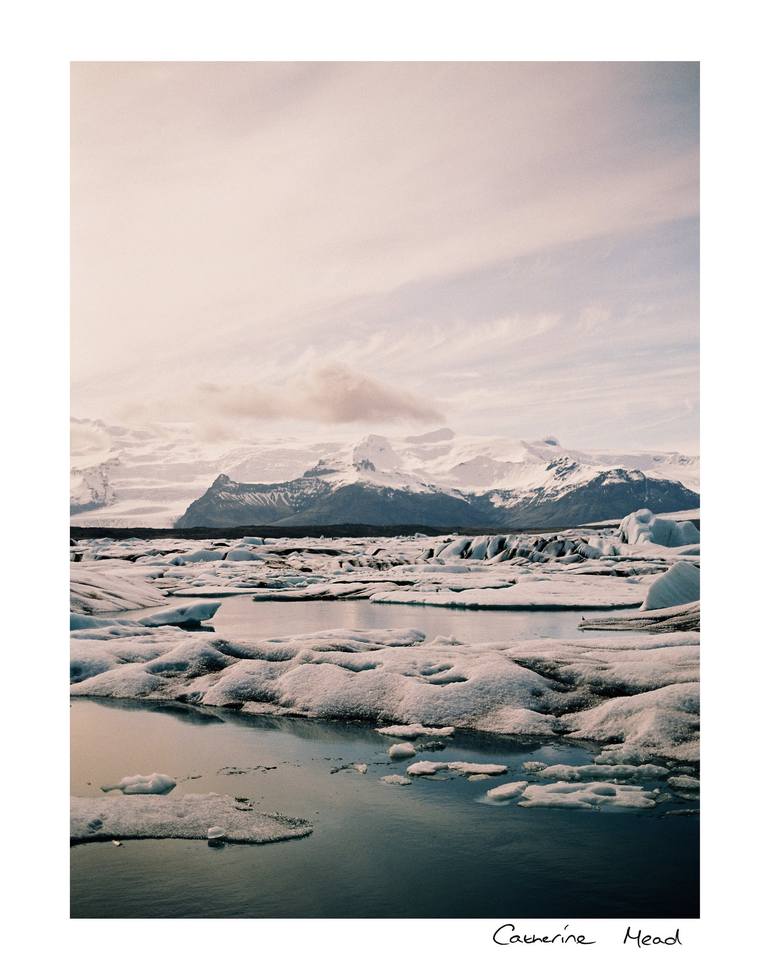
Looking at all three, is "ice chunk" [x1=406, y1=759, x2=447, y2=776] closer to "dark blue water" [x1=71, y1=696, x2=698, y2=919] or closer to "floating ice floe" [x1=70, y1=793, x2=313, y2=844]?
"dark blue water" [x1=71, y1=696, x2=698, y2=919]

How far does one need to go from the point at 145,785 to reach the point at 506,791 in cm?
202

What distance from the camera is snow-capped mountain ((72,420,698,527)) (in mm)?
5875

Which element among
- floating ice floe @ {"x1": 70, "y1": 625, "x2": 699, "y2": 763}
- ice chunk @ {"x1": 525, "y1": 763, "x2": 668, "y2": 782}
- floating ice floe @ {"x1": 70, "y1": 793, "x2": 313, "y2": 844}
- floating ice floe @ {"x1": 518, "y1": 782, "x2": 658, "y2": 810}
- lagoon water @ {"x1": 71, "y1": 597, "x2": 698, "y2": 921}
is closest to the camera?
lagoon water @ {"x1": 71, "y1": 597, "x2": 698, "y2": 921}

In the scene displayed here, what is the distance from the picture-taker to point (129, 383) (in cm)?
566

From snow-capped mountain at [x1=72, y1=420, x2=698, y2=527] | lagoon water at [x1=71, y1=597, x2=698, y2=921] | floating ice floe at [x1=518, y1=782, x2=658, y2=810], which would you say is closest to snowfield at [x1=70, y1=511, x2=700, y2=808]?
floating ice floe at [x1=518, y1=782, x2=658, y2=810]

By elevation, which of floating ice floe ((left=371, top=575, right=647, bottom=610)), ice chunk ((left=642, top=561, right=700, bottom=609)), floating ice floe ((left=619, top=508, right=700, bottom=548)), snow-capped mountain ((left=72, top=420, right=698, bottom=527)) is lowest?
floating ice floe ((left=371, top=575, right=647, bottom=610))

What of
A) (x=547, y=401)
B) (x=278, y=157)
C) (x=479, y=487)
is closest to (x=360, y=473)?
(x=479, y=487)

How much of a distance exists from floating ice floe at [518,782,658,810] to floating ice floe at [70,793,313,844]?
1200mm

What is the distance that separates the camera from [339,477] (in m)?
6.46

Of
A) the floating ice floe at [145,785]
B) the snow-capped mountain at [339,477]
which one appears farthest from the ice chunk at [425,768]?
the snow-capped mountain at [339,477]

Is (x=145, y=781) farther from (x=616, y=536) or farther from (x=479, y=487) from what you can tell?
(x=616, y=536)

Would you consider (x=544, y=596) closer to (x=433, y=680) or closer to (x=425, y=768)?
(x=433, y=680)

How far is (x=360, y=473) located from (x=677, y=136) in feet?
11.5

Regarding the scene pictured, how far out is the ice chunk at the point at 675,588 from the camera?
5816 millimetres
